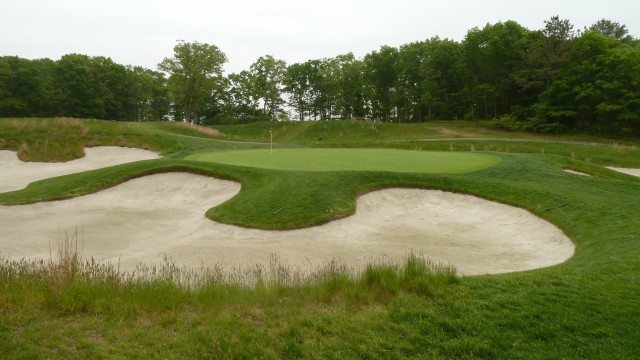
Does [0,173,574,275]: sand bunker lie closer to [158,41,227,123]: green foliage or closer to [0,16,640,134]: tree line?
[0,16,640,134]: tree line

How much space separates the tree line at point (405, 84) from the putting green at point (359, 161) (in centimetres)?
3158

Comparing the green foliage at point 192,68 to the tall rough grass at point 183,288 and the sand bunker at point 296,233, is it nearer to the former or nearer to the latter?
the sand bunker at point 296,233

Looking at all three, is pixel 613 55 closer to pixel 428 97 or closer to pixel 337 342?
pixel 428 97

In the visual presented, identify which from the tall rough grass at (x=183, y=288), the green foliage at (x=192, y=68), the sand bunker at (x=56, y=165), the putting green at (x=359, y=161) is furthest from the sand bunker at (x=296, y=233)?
the green foliage at (x=192, y=68)

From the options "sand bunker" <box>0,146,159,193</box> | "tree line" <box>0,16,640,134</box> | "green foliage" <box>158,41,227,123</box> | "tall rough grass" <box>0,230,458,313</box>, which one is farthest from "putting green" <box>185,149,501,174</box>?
"green foliage" <box>158,41,227,123</box>

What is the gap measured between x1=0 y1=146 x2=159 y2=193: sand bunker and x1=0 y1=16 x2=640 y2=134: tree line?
3472 cm

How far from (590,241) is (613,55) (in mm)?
44294

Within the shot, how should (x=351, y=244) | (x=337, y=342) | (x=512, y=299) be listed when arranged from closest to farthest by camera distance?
(x=337, y=342)
(x=512, y=299)
(x=351, y=244)

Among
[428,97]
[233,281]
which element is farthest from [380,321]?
[428,97]

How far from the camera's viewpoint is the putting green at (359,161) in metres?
17.5

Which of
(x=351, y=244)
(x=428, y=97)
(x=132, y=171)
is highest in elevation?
(x=428, y=97)

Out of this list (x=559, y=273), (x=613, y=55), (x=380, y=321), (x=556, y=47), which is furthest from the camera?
(x=556, y=47)

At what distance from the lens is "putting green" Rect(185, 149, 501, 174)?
17.5 m

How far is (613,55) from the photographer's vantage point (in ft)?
141
